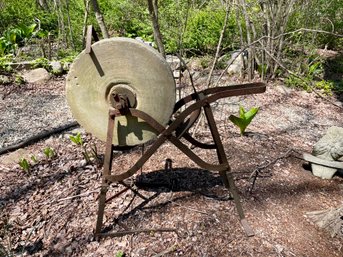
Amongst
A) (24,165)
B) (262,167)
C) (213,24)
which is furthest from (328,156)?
(213,24)

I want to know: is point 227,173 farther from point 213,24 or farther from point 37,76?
point 213,24

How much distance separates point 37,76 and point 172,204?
12.3ft

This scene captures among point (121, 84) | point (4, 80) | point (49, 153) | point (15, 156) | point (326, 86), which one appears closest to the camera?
point (121, 84)

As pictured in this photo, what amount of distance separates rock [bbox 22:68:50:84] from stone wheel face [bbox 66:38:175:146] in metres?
3.37

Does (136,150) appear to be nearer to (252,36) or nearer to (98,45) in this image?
(98,45)

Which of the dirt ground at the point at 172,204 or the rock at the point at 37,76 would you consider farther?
the rock at the point at 37,76

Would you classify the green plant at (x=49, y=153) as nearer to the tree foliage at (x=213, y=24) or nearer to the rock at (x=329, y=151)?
the tree foliage at (x=213, y=24)

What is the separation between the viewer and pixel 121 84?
191cm

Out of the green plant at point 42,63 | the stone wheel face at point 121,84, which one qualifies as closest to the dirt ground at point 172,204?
the stone wheel face at point 121,84

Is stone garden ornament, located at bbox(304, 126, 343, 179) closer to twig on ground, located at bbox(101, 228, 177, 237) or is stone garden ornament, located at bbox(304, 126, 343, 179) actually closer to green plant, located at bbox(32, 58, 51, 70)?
twig on ground, located at bbox(101, 228, 177, 237)

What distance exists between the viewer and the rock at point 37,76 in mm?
4984

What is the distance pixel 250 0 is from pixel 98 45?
3.90 meters

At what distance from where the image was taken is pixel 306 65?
5.19 meters

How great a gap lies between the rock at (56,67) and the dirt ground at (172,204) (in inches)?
86.1
